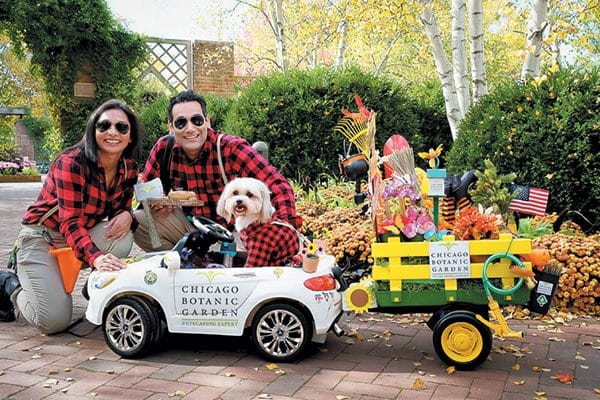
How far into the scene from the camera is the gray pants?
4379 mm

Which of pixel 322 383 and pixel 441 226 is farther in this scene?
pixel 441 226

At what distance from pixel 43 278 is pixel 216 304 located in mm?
1458

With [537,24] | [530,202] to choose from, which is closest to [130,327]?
[530,202]

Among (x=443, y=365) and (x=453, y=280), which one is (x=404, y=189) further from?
(x=443, y=365)

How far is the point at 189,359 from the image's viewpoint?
3889 millimetres

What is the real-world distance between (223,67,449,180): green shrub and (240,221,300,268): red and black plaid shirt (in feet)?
15.3

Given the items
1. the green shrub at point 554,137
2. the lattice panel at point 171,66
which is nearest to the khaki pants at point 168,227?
the green shrub at point 554,137

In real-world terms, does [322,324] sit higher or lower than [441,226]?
lower

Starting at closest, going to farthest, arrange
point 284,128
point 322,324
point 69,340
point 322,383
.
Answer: point 322,383
point 322,324
point 69,340
point 284,128

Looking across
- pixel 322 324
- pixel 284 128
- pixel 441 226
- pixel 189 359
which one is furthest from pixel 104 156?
pixel 284 128

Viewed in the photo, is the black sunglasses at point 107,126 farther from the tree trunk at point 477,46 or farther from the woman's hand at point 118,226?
the tree trunk at point 477,46

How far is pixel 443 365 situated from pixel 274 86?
591cm

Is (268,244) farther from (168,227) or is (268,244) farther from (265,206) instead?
(168,227)

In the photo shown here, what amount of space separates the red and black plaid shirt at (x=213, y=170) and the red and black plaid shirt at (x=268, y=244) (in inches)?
10.6
